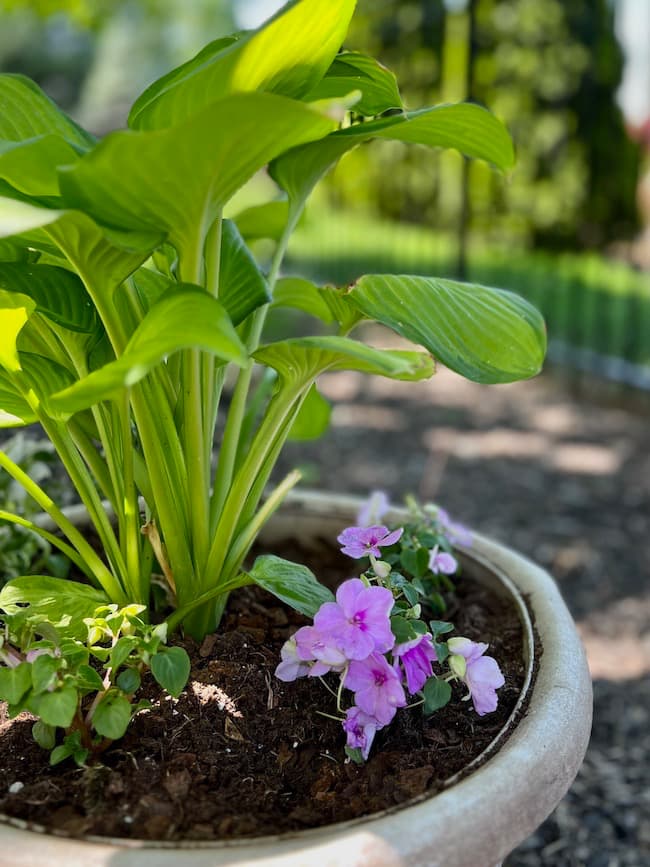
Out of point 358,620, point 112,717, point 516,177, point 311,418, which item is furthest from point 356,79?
point 516,177

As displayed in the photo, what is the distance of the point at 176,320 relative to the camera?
2.30 ft

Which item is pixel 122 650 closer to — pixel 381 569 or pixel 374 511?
pixel 381 569

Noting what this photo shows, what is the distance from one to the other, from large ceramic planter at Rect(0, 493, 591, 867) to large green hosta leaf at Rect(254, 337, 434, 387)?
0.33 metres

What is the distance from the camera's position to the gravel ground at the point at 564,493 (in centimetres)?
156

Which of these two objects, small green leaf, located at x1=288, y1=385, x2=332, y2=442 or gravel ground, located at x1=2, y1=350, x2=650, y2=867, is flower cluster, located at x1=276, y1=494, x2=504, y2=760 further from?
gravel ground, located at x1=2, y1=350, x2=650, y2=867

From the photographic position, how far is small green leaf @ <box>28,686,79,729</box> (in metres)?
0.75

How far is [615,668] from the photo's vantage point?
78.3 inches

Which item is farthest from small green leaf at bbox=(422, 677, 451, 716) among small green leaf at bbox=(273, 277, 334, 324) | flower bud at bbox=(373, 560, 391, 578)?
small green leaf at bbox=(273, 277, 334, 324)

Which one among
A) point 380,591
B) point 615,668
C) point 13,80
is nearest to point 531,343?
point 380,591

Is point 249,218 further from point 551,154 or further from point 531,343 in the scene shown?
point 551,154

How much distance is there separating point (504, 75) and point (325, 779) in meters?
4.76

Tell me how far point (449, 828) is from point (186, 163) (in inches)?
21.1

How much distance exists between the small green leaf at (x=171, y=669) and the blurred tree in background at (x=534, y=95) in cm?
410

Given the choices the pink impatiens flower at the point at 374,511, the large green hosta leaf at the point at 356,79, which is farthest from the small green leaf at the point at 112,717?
the large green hosta leaf at the point at 356,79
